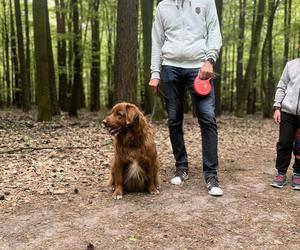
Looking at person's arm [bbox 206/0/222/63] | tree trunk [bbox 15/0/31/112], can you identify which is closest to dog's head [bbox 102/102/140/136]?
person's arm [bbox 206/0/222/63]

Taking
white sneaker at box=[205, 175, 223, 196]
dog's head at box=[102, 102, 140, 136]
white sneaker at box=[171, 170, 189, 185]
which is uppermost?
dog's head at box=[102, 102, 140, 136]

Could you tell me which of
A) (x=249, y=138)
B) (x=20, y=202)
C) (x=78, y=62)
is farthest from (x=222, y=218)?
(x=78, y=62)

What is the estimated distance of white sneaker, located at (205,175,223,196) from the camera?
440 cm

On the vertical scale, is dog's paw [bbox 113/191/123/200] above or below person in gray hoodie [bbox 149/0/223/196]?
below

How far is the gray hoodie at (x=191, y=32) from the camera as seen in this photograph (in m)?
4.63

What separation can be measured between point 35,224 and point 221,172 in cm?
301

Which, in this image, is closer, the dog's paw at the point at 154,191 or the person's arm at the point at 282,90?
the dog's paw at the point at 154,191

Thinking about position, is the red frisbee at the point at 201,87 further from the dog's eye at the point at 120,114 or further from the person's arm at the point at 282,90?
the person's arm at the point at 282,90

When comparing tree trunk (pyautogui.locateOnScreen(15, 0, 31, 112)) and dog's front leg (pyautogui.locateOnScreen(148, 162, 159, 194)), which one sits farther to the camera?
tree trunk (pyautogui.locateOnScreen(15, 0, 31, 112))

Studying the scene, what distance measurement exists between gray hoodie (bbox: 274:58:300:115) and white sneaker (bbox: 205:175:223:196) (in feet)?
4.39

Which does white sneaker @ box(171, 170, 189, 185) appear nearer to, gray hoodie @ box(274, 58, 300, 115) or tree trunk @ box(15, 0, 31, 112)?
gray hoodie @ box(274, 58, 300, 115)

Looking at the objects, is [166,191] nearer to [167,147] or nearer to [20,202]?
[20,202]

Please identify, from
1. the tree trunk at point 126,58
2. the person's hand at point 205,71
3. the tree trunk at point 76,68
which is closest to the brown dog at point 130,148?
the person's hand at point 205,71

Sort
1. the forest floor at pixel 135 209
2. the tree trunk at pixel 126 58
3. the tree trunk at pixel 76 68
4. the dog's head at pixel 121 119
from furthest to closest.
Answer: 1. the tree trunk at pixel 76 68
2. the tree trunk at pixel 126 58
3. the dog's head at pixel 121 119
4. the forest floor at pixel 135 209
